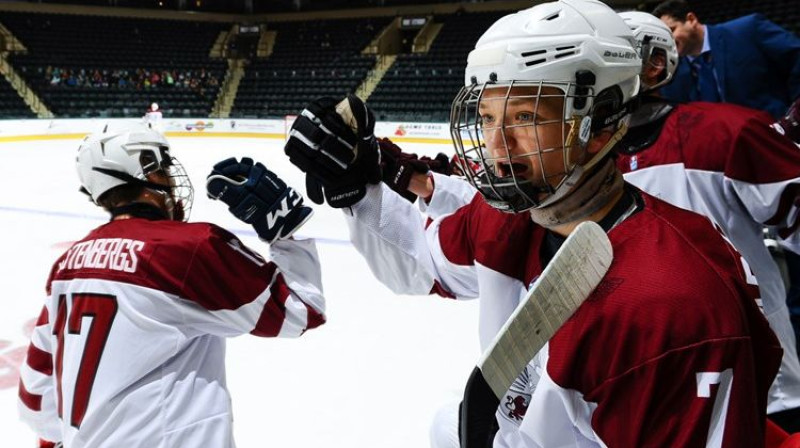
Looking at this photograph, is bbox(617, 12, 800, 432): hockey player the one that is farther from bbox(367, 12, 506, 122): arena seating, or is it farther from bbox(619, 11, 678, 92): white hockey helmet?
bbox(367, 12, 506, 122): arena seating

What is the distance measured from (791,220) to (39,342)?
1815 mm

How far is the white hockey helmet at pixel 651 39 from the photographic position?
157 centimetres

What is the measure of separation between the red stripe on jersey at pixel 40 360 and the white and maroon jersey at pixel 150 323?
7cm

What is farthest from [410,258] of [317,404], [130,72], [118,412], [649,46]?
[130,72]

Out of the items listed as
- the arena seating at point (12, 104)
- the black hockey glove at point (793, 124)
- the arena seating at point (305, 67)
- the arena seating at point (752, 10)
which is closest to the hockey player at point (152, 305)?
the black hockey glove at point (793, 124)

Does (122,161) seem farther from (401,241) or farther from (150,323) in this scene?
(401,241)

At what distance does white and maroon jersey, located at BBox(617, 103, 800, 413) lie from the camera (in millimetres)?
1486

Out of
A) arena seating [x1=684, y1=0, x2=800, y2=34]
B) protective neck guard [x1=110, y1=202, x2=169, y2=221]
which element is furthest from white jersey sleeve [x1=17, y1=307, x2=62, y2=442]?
arena seating [x1=684, y1=0, x2=800, y2=34]

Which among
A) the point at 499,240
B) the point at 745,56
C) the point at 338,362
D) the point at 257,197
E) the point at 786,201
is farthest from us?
the point at 338,362

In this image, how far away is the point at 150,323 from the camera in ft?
4.15

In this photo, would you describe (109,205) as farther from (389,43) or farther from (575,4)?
(389,43)

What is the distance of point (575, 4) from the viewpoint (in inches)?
37.6

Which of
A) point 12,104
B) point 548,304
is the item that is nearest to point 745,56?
point 548,304

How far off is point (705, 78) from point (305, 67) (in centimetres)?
1924
